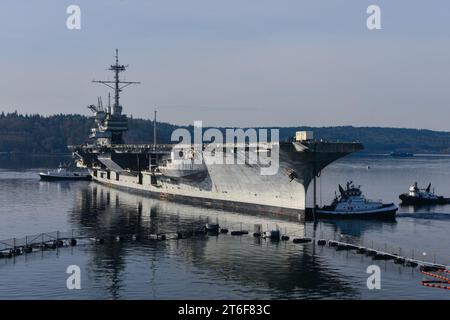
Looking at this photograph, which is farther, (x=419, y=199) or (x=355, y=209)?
(x=419, y=199)

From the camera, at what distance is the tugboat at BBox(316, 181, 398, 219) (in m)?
49.4

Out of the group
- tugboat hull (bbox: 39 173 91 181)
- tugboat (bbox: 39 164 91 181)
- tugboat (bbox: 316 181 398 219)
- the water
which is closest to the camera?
the water

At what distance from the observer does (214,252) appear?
3603 centimetres

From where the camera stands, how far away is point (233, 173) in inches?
1993

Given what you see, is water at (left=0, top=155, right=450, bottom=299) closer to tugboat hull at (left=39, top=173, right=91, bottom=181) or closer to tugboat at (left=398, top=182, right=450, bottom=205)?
tugboat at (left=398, top=182, right=450, bottom=205)

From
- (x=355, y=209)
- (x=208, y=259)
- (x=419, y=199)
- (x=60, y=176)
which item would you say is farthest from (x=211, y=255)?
(x=60, y=176)

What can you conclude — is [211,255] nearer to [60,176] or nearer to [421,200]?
[421,200]

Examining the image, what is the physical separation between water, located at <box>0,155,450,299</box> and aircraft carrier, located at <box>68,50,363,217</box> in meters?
1.71

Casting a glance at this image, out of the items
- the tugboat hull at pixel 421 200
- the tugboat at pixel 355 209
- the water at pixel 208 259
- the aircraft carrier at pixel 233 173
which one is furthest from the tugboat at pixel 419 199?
the aircraft carrier at pixel 233 173

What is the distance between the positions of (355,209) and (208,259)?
19.5 metres

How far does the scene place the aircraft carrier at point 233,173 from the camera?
1783 inches

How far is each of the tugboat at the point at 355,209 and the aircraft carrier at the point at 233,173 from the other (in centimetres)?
423

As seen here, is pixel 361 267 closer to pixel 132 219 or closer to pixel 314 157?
pixel 314 157

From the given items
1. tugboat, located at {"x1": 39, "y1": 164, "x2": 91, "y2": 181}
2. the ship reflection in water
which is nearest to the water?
the ship reflection in water
